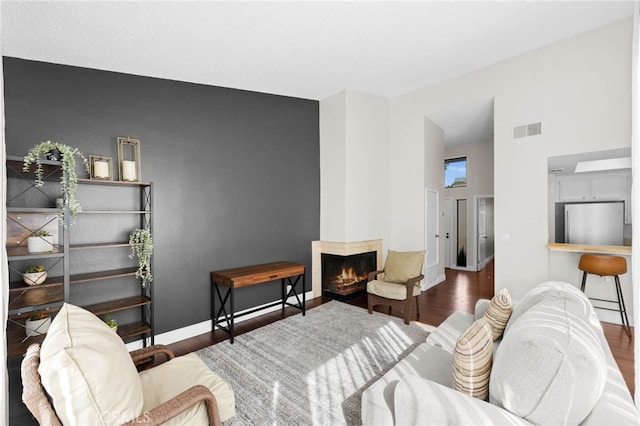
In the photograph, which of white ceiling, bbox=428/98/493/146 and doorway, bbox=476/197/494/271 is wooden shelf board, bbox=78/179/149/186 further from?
doorway, bbox=476/197/494/271

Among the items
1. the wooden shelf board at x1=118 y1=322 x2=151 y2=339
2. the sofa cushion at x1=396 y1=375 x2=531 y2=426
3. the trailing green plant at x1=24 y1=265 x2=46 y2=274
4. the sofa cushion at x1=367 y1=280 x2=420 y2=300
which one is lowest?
the wooden shelf board at x1=118 y1=322 x2=151 y2=339

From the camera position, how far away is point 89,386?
117cm

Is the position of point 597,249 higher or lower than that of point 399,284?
higher

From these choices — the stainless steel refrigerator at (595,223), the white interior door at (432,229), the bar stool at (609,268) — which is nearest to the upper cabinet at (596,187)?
the stainless steel refrigerator at (595,223)

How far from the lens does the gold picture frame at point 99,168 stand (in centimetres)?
277

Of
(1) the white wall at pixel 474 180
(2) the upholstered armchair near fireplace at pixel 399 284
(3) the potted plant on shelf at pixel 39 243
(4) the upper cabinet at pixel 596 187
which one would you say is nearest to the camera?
(3) the potted plant on shelf at pixel 39 243

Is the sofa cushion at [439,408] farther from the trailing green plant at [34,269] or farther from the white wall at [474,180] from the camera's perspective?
the white wall at [474,180]

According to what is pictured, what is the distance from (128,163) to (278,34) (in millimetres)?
2027

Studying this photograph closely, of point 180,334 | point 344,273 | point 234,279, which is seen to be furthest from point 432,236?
point 180,334

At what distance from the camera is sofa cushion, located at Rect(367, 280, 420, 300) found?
3.66 meters

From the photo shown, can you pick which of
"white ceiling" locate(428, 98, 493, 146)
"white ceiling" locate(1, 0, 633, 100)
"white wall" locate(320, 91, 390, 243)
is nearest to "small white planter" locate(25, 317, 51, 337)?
"white ceiling" locate(1, 0, 633, 100)

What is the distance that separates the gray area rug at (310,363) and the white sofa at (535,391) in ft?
2.80

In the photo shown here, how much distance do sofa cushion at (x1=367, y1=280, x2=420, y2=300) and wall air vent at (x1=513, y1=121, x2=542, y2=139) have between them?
2.47 m

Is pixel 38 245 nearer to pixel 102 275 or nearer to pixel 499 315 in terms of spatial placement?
pixel 102 275
